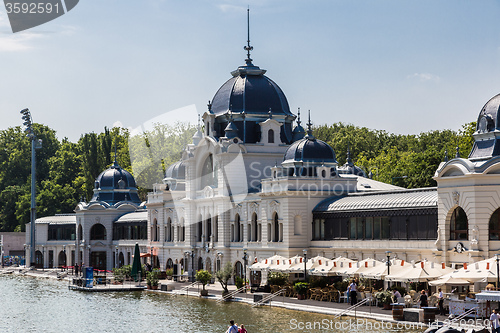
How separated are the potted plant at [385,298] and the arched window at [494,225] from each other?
7.03m

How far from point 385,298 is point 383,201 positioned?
515 inches

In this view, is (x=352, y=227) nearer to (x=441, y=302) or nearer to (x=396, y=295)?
(x=396, y=295)

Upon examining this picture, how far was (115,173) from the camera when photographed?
110m

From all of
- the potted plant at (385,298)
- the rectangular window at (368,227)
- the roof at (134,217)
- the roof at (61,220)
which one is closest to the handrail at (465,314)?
the potted plant at (385,298)

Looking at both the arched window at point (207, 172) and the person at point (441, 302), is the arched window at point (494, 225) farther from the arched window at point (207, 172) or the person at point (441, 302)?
the arched window at point (207, 172)

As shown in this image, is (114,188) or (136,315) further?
(114,188)

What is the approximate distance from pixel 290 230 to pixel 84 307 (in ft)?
56.7

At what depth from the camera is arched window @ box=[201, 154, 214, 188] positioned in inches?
3206

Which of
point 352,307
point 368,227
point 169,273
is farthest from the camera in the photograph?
point 169,273

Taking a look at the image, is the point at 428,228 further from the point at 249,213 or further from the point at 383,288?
the point at 249,213

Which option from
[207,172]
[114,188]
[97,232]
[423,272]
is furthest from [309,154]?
[97,232]

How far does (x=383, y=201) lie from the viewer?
62.9 meters

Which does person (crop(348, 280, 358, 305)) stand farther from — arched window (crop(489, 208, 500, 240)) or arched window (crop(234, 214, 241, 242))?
arched window (crop(234, 214, 241, 242))

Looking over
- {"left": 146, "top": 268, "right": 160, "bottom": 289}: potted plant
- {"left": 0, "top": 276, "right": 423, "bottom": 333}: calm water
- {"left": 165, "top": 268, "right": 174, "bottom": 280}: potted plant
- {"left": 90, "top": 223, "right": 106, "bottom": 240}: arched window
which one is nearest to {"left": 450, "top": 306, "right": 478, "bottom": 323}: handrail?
{"left": 0, "top": 276, "right": 423, "bottom": 333}: calm water
